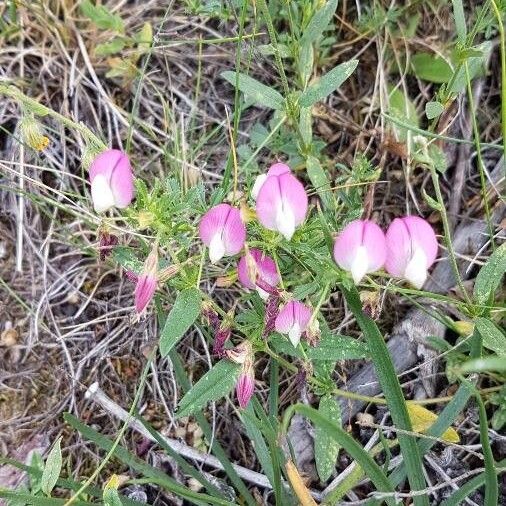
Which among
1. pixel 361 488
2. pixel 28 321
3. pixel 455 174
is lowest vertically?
pixel 361 488

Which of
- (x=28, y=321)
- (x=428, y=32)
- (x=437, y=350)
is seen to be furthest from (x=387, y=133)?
(x=28, y=321)

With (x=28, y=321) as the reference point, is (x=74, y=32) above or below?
above

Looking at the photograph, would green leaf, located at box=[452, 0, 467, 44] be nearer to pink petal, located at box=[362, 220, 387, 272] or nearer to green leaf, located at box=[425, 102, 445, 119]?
green leaf, located at box=[425, 102, 445, 119]

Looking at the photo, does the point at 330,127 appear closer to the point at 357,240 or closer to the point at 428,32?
the point at 428,32

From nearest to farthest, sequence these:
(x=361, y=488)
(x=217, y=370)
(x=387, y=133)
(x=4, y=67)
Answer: (x=217, y=370) < (x=361, y=488) < (x=387, y=133) < (x=4, y=67)

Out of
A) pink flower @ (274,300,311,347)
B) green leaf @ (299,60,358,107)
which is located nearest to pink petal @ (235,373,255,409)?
pink flower @ (274,300,311,347)

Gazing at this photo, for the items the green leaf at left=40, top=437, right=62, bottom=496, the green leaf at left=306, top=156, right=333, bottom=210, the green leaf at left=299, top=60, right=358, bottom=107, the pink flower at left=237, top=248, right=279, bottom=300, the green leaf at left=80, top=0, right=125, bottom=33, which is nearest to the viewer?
the pink flower at left=237, top=248, right=279, bottom=300
